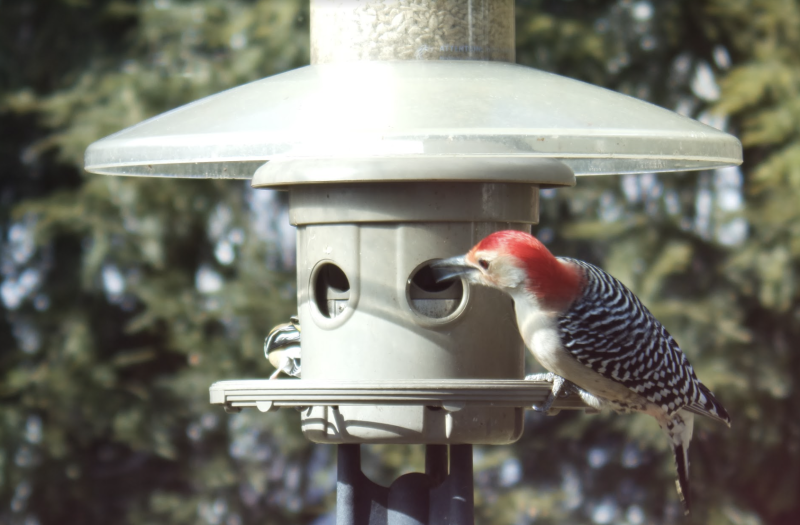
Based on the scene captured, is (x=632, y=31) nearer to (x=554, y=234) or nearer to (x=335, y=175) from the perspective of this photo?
(x=554, y=234)

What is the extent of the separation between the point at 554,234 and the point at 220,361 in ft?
6.80

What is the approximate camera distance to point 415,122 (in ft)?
7.67

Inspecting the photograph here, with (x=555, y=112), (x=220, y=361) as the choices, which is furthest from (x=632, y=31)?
(x=555, y=112)

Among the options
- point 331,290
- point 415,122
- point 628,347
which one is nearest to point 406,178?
point 415,122

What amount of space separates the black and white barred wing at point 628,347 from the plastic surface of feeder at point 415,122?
22.0 inches

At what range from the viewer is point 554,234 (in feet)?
20.1

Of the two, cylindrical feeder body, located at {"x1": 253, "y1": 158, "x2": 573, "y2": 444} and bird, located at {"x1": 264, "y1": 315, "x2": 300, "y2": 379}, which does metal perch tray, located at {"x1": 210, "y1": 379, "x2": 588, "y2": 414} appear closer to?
cylindrical feeder body, located at {"x1": 253, "y1": 158, "x2": 573, "y2": 444}

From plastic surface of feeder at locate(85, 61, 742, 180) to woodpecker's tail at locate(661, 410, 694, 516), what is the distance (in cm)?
113

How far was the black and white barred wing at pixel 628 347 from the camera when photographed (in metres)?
2.97

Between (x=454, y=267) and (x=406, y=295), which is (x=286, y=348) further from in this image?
(x=454, y=267)

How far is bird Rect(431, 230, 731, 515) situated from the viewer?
2.82m

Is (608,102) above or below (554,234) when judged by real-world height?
above

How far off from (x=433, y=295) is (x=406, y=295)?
0.12m

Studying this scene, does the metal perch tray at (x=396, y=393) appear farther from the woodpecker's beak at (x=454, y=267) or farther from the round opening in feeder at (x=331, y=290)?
the round opening in feeder at (x=331, y=290)
